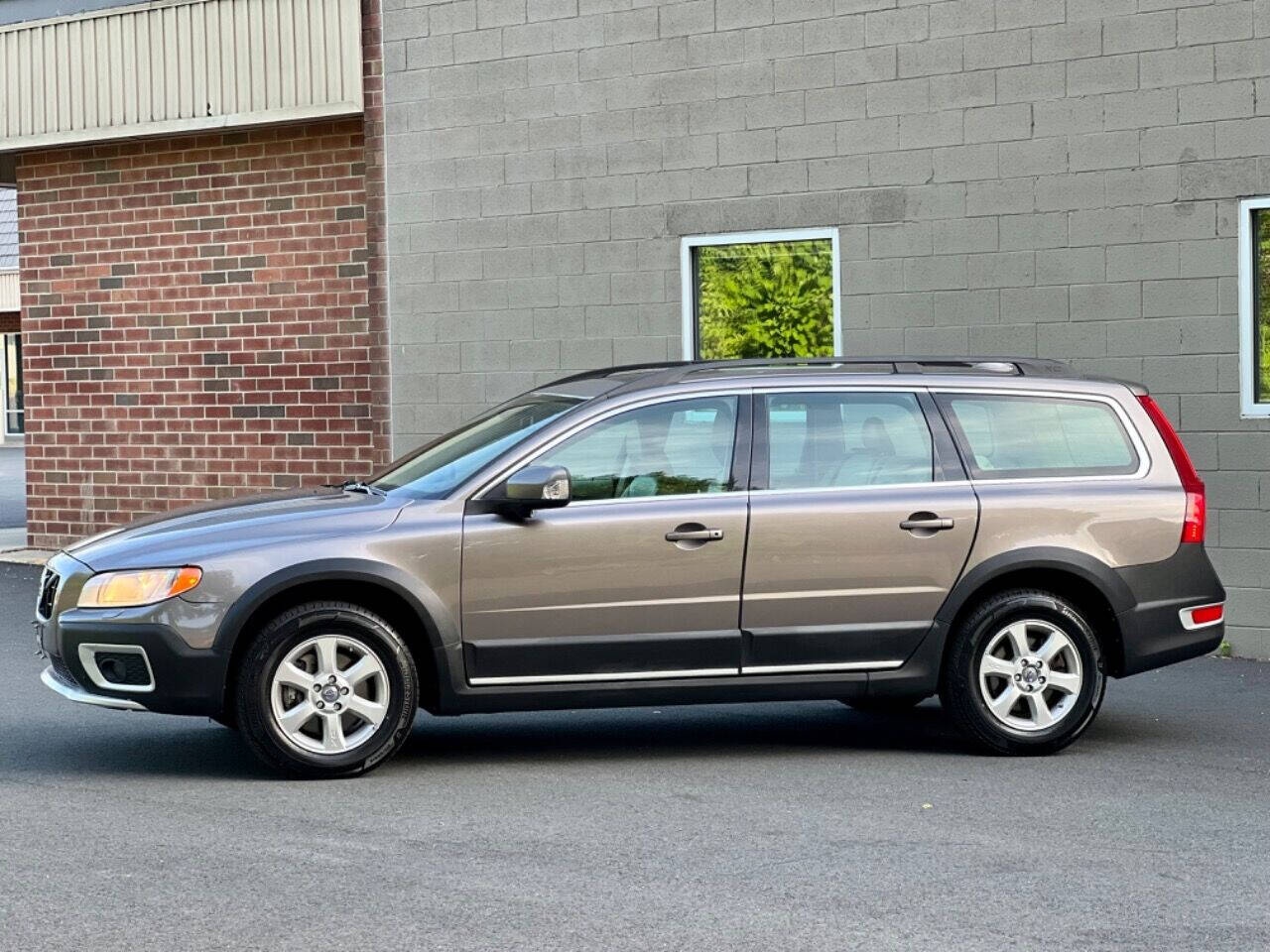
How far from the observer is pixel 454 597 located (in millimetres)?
7910

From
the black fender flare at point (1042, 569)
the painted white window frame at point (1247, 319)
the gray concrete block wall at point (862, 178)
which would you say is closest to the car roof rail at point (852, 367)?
the black fender flare at point (1042, 569)

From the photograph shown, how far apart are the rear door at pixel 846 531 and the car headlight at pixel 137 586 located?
2.24m

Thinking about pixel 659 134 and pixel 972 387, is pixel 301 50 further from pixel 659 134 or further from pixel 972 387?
pixel 972 387

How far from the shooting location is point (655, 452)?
27.1 ft

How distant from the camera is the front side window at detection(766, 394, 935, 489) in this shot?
27.5 feet

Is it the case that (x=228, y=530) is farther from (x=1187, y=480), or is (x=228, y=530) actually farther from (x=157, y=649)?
(x=1187, y=480)

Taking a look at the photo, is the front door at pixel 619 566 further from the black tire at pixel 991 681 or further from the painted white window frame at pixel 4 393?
the painted white window frame at pixel 4 393

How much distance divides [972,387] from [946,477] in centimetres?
45

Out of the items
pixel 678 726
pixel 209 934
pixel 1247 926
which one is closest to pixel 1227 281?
pixel 678 726

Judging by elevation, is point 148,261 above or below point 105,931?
above

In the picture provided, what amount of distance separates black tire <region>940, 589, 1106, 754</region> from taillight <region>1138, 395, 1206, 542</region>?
65cm

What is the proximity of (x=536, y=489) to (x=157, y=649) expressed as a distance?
62.3 inches

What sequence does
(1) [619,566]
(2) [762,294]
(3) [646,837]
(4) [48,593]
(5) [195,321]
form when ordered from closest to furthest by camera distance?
1. (3) [646,837]
2. (1) [619,566]
3. (4) [48,593]
4. (2) [762,294]
5. (5) [195,321]

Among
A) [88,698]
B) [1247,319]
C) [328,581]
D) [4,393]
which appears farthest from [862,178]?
[4,393]
